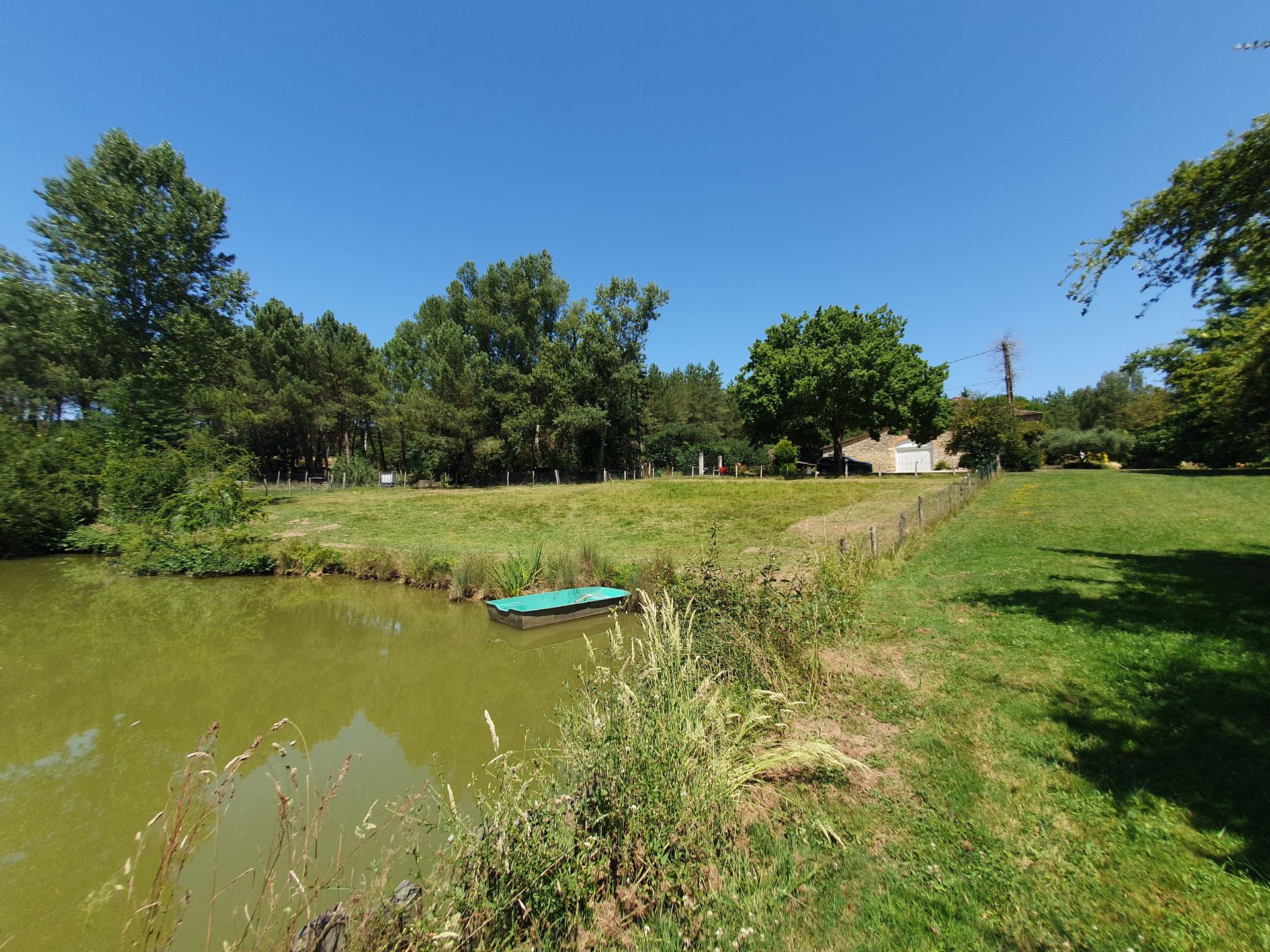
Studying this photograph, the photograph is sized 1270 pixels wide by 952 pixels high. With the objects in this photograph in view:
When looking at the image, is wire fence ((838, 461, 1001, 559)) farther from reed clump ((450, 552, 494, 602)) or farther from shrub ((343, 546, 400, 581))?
shrub ((343, 546, 400, 581))

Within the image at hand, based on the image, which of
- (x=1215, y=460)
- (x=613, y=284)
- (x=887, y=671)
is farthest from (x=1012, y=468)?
(x=887, y=671)

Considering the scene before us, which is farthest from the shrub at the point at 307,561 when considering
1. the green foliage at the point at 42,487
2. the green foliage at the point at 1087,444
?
the green foliage at the point at 1087,444

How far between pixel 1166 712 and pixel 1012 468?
45.8 meters

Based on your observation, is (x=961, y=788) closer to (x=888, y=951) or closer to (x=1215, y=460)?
(x=888, y=951)

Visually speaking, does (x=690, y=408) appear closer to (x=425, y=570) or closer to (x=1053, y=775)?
(x=425, y=570)

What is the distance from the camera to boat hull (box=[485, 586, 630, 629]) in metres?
10.4

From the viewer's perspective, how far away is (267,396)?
1487 inches

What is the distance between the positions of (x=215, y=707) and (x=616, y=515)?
19.9 meters

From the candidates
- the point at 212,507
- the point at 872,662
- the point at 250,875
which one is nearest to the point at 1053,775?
the point at 872,662

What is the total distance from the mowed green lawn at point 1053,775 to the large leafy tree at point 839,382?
2973 cm

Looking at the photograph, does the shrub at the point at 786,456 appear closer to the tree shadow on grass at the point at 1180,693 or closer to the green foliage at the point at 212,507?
the tree shadow on grass at the point at 1180,693

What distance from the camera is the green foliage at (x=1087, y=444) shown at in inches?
1726

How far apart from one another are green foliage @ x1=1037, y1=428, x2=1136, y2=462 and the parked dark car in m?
16.9

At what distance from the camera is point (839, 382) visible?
36500 millimetres
